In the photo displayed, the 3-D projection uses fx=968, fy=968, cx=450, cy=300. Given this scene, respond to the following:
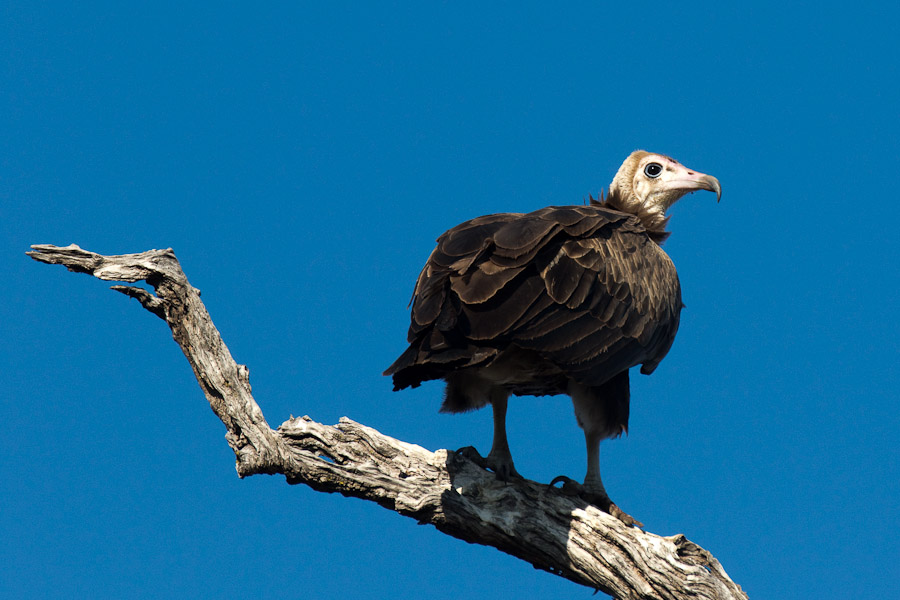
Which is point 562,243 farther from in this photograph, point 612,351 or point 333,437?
point 333,437

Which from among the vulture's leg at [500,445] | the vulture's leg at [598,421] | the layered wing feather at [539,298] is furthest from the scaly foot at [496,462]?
the layered wing feather at [539,298]

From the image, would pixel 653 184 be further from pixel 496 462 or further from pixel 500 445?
pixel 496 462

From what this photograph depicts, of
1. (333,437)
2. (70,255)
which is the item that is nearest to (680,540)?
(333,437)

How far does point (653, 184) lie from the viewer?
11.0m

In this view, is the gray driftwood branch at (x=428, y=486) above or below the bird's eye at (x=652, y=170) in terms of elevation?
below

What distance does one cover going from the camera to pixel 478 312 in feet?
23.9

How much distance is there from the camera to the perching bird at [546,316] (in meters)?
7.30

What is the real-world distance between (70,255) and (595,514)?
475 centimetres

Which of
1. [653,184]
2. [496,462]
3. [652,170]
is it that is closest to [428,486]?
[496,462]

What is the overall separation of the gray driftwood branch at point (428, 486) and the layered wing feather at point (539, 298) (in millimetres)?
1192

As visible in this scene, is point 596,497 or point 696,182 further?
point 696,182

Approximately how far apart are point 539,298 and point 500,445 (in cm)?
178

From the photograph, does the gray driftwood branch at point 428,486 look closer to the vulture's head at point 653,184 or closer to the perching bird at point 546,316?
the perching bird at point 546,316

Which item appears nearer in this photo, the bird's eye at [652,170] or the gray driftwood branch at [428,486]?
the gray driftwood branch at [428,486]
